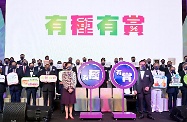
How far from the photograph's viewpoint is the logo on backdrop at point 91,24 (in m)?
10.6

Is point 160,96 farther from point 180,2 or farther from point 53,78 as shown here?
point 180,2

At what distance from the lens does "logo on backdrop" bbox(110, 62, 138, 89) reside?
742cm

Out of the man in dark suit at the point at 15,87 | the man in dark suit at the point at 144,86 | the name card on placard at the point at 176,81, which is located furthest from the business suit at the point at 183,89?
the man in dark suit at the point at 15,87

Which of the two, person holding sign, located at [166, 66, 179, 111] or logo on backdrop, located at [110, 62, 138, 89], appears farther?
person holding sign, located at [166, 66, 179, 111]

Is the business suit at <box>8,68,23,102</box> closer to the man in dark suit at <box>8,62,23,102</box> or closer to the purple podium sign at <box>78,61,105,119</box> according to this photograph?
the man in dark suit at <box>8,62,23,102</box>

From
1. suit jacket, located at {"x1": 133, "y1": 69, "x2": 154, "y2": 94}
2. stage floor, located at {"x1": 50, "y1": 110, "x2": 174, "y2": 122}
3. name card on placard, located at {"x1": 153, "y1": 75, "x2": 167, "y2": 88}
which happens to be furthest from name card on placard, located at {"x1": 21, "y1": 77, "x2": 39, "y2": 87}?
name card on placard, located at {"x1": 153, "y1": 75, "x2": 167, "y2": 88}

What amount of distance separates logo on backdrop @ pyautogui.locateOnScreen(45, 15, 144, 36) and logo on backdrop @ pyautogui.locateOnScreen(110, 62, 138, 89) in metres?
3.46

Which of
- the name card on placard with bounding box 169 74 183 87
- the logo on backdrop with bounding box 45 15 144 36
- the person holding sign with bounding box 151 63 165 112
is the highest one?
the logo on backdrop with bounding box 45 15 144 36

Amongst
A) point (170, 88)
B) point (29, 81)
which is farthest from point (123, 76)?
point (29, 81)

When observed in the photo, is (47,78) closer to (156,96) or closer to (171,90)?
(156,96)

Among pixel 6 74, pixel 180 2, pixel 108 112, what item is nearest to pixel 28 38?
pixel 6 74

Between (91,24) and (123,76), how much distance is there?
12.5ft

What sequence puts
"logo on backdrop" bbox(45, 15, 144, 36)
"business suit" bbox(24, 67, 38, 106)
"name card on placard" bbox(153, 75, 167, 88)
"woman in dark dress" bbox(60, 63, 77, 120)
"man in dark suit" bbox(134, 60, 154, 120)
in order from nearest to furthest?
"woman in dark dress" bbox(60, 63, 77, 120)
"man in dark suit" bbox(134, 60, 154, 120)
"business suit" bbox(24, 67, 38, 106)
"name card on placard" bbox(153, 75, 167, 88)
"logo on backdrop" bbox(45, 15, 144, 36)

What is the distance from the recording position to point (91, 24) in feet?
35.1
